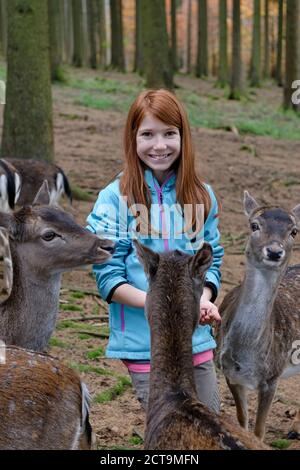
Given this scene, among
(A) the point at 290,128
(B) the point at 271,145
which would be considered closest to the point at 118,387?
(B) the point at 271,145

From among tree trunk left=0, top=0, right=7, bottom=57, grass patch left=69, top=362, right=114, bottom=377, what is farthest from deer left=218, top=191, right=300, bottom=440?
tree trunk left=0, top=0, right=7, bottom=57

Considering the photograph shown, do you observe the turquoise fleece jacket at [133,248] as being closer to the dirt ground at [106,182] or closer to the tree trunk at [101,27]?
the dirt ground at [106,182]

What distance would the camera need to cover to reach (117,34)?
28.5 m

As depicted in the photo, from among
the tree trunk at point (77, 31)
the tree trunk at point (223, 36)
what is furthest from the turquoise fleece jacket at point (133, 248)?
the tree trunk at point (77, 31)

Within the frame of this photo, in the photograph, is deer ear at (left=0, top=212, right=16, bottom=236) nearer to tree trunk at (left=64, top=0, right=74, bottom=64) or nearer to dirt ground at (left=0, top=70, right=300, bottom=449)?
dirt ground at (left=0, top=70, right=300, bottom=449)

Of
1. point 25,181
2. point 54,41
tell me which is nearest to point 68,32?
point 54,41

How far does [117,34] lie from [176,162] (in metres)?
25.3

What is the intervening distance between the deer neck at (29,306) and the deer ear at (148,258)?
4.29ft

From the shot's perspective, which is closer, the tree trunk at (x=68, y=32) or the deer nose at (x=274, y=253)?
the deer nose at (x=274, y=253)

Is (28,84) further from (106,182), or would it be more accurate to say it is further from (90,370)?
(90,370)

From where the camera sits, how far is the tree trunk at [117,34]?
27.2 m

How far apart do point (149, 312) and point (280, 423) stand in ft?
8.19

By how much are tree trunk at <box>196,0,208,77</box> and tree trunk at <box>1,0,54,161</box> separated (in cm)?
1804

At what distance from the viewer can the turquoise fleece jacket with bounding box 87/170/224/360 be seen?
12.9 feet
